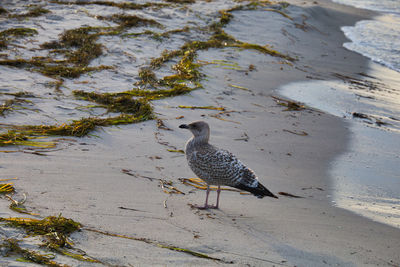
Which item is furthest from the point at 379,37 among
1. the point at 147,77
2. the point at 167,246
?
the point at 167,246

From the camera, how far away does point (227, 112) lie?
671 cm

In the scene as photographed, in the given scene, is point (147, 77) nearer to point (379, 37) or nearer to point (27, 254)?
point (27, 254)

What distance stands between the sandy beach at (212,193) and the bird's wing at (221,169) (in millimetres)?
319

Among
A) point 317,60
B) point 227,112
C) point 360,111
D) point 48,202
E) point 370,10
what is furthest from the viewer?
point 370,10

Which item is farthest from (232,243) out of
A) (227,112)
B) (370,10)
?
(370,10)

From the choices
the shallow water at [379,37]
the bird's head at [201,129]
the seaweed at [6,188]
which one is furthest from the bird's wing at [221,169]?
the shallow water at [379,37]

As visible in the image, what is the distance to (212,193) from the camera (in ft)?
16.1

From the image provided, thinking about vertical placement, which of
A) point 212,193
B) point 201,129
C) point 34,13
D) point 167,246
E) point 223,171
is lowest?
point 212,193

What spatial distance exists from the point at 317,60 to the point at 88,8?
5.73 meters

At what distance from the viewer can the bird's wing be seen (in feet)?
13.8

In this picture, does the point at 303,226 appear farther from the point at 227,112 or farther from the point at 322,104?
the point at 322,104

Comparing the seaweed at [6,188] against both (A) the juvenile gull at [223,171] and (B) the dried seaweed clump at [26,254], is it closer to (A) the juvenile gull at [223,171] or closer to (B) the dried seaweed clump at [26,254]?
(B) the dried seaweed clump at [26,254]

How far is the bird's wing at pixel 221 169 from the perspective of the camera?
421 centimetres

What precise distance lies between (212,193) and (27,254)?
230 centimetres
